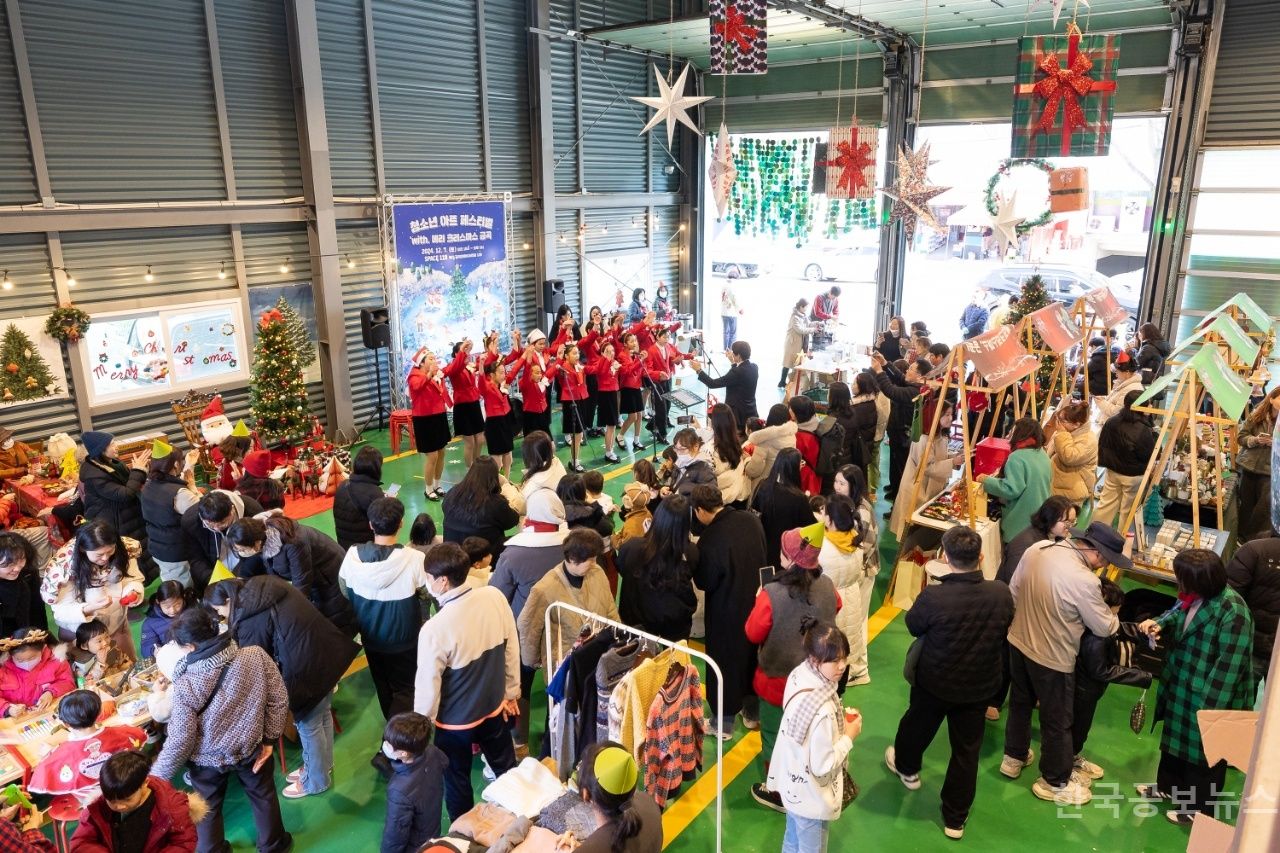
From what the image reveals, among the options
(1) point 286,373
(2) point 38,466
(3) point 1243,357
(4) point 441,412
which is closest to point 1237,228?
(3) point 1243,357

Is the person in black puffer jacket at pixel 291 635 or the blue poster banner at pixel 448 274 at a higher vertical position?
the blue poster banner at pixel 448 274

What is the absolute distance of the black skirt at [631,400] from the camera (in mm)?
9789

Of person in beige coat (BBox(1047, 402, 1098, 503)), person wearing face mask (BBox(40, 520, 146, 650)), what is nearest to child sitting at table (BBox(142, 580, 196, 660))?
person wearing face mask (BBox(40, 520, 146, 650))

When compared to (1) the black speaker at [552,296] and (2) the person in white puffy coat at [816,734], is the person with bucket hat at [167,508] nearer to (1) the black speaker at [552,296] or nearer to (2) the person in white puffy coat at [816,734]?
(2) the person in white puffy coat at [816,734]

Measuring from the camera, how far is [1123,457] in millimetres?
6680

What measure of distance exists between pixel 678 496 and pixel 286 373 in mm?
6138

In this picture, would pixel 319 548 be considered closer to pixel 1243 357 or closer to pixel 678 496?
pixel 678 496

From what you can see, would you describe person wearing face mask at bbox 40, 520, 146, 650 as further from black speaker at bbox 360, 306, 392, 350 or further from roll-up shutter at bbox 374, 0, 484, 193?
roll-up shutter at bbox 374, 0, 484, 193

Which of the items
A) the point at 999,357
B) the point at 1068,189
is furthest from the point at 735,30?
the point at 1068,189

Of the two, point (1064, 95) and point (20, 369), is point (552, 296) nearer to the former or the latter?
point (20, 369)

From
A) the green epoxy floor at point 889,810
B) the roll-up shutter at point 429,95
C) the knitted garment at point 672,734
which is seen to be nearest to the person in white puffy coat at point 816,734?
A: the knitted garment at point 672,734

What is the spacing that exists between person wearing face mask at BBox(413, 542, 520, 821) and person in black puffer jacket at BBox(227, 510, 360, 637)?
0.99 meters

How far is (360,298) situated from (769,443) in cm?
677

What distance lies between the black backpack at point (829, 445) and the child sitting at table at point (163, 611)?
4273 mm
